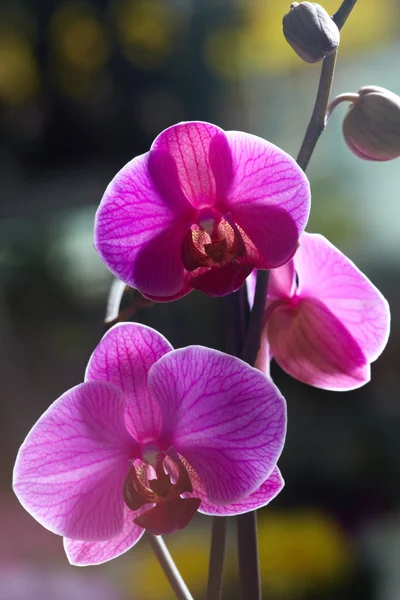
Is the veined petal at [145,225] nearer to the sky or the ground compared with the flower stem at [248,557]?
nearer to the sky

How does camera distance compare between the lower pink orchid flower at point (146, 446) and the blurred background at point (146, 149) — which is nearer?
the lower pink orchid flower at point (146, 446)

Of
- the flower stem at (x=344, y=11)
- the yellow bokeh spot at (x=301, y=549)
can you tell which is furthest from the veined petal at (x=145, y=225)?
the yellow bokeh spot at (x=301, y=549)

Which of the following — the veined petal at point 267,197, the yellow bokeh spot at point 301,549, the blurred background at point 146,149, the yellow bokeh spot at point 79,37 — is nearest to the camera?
the veined petal at point 267,197

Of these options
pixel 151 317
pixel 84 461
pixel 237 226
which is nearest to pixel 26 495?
pixel 84 461

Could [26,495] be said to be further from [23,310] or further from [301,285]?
[23,310]

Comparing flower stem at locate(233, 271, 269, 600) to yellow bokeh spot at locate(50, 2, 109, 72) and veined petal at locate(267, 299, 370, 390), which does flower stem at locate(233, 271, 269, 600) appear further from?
yellow bokeh spot at locate(50, 2, 109, 72)

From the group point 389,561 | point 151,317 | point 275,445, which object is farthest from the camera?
point 389,561

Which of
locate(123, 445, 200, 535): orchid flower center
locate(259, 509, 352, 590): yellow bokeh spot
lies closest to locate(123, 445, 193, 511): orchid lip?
locate(123, 445, 200, 535): orchid flower center

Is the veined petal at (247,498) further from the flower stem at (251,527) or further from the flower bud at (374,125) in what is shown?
the flower bud at (374,125)
